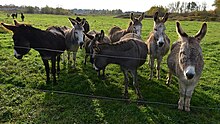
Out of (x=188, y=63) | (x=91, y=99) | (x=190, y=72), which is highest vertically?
(x=188, y=63)

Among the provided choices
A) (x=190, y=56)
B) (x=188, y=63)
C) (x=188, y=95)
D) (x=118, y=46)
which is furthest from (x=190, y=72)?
(x=118, y=46)

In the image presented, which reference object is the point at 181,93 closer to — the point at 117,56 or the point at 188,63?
the point at 188,63

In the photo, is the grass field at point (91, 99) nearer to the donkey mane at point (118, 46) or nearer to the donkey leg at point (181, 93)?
the donkey leg at point (181, 93)

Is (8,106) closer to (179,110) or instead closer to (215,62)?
(179,110)

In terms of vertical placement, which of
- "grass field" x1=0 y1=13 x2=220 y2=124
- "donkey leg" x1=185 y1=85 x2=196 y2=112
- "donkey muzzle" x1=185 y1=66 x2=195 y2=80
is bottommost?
"grass field" x1=0 y1=13 x2=220 y2=124

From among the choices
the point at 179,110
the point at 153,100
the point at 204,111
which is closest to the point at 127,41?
the point at 153,100

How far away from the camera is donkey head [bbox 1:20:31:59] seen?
6734mm

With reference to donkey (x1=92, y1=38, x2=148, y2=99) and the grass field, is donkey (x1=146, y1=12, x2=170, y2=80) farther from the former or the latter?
donkey (x1=92, y1=38, x2=148, y2=99)

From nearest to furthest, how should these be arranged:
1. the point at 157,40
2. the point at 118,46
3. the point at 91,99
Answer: the point at 118,46 → the point at 91,99 → the point at 157,40

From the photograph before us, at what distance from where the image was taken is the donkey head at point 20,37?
673 centimetres

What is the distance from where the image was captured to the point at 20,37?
6742mm

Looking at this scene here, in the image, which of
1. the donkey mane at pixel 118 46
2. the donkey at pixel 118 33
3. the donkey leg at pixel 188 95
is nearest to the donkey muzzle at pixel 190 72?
the donkey leg at pixel 188 95

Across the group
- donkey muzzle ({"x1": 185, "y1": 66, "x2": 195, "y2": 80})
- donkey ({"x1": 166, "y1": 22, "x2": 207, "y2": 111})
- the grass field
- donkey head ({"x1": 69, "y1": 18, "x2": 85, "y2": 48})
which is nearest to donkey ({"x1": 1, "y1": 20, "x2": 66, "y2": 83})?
donkey head ({"x1": 69, "y1": 18, "x2": 85, "y2": 48})

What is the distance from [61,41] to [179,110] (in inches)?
175
